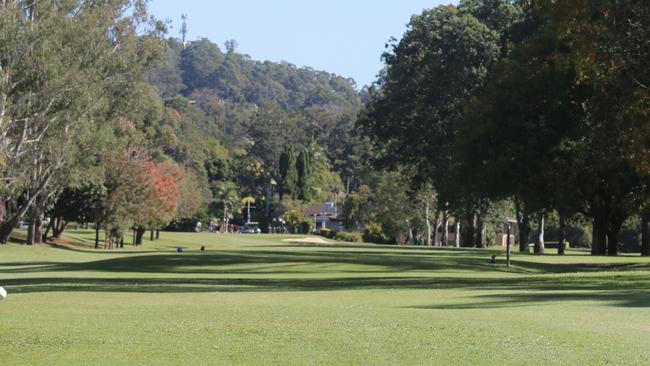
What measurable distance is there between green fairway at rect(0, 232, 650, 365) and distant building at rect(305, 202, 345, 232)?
126 meters

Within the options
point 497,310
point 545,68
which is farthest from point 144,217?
point 497,310

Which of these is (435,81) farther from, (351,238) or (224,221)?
(224,221)

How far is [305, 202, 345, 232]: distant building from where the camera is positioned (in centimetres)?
16462

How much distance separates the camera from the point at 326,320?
17.8 meters

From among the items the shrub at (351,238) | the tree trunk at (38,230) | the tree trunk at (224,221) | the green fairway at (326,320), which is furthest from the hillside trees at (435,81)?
the tree trunk at (224,221)

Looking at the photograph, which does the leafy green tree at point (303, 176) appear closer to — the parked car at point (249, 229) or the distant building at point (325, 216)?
the distant building at point (325, 216)

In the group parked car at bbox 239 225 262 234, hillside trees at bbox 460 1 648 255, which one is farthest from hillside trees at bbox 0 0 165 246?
parked car at bbox 239 225 262 234

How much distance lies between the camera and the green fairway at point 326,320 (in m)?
13.5

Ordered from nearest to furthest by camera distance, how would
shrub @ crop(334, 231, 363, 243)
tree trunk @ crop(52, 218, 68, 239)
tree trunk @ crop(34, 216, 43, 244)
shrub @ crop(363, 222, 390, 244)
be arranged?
tree trunk @ crop(34, 216, 43, 244), tree trunk @ crop(52, 218, 68, 239), shrub @ crop(363, 222, 390, 244), shrub @ crop(334, 231, 363, 243)

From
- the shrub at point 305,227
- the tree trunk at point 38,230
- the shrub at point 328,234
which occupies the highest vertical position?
the shrub at point 305,227

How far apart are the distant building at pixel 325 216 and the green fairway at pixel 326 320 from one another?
414ft

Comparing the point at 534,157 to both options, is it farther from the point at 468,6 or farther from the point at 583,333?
the point at 583,333

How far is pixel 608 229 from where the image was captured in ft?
195

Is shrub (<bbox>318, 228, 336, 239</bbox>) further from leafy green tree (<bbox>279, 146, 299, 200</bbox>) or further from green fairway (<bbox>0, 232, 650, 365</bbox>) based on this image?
green fairway (<bbox>0, 232, 650, 365</bbox>)
